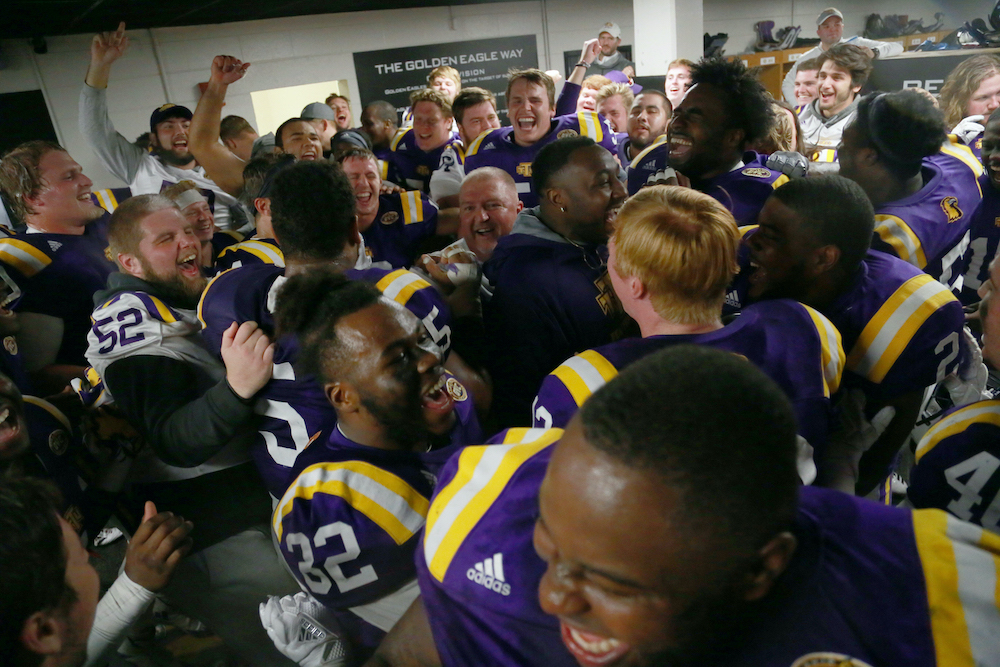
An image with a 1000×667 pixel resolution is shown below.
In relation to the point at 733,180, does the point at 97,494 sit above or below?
below

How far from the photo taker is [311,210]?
213 cm

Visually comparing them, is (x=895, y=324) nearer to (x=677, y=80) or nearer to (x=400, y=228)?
(x=400, y=228)

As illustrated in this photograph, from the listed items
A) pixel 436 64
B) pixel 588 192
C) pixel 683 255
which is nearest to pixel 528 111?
pixel 588 192

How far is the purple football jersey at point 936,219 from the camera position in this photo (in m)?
2.49

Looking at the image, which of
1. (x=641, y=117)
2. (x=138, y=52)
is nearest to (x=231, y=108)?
(x=138, y=52)

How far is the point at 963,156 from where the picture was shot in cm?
282

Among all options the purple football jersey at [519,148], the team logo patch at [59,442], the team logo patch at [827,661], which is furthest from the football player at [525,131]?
the team logo patch at [827,661]

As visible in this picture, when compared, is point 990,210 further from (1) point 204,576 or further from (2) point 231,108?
(2) point 231,108

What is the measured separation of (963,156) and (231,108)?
8.51 m

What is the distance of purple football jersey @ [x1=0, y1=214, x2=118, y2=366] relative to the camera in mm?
3027

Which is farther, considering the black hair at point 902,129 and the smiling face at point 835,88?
the smiling face at point 835,88

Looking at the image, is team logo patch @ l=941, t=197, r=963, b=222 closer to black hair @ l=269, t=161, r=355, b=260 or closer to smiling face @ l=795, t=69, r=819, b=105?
black hair @ l=269, t=161, r=355, b=260

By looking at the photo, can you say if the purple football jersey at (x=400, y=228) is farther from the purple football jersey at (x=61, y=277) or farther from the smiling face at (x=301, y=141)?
the purple football jersey at (x=61, y=277)

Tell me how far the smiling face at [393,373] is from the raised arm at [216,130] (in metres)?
2.84
